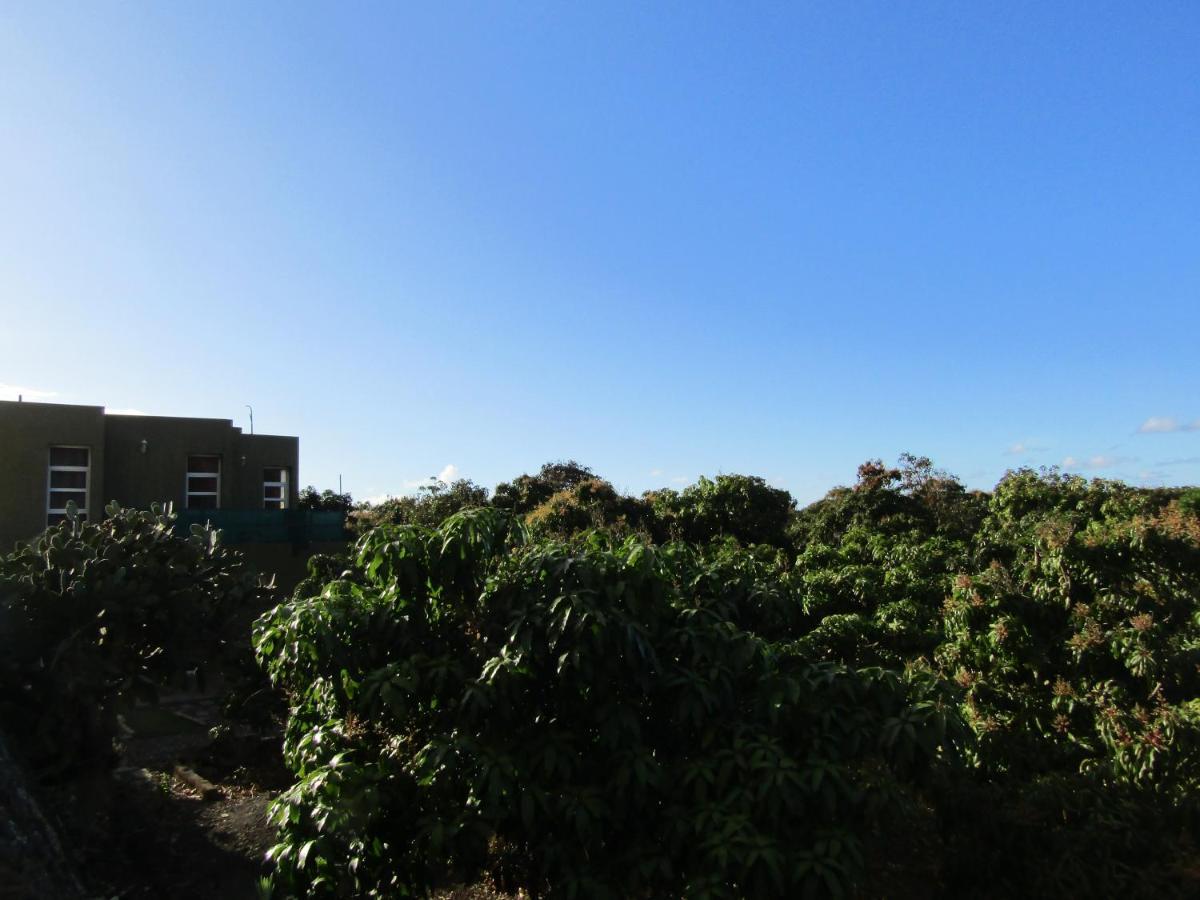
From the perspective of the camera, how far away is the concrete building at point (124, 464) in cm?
1670

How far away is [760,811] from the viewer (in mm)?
3512

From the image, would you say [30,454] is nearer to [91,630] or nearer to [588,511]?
[588,511]

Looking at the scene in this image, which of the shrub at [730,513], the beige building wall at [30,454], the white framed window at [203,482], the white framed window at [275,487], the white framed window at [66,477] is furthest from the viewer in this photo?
the white framed window at [275,487]

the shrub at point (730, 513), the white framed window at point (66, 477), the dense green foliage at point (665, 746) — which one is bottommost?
the dense green foliage at point (665, 746)

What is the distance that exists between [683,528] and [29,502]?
42.2 ft

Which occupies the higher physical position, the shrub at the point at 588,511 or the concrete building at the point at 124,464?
the concrete building at the point at 124,464

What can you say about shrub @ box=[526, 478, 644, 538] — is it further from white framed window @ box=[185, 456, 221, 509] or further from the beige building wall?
the beige building wall

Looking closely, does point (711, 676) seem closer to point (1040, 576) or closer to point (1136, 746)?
point (1136, 746)

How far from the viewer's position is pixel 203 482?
19375mm

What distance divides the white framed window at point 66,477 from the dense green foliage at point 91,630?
12173 mm

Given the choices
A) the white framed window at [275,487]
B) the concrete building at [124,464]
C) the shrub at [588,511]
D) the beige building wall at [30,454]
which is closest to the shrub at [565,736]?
the shrub at [588,511]

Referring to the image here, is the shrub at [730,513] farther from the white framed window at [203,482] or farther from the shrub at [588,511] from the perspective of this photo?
the white framed window at [203,482]

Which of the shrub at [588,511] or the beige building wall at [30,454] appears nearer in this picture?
the shrub at [588,511]

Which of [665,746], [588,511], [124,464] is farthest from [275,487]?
[665,746]
